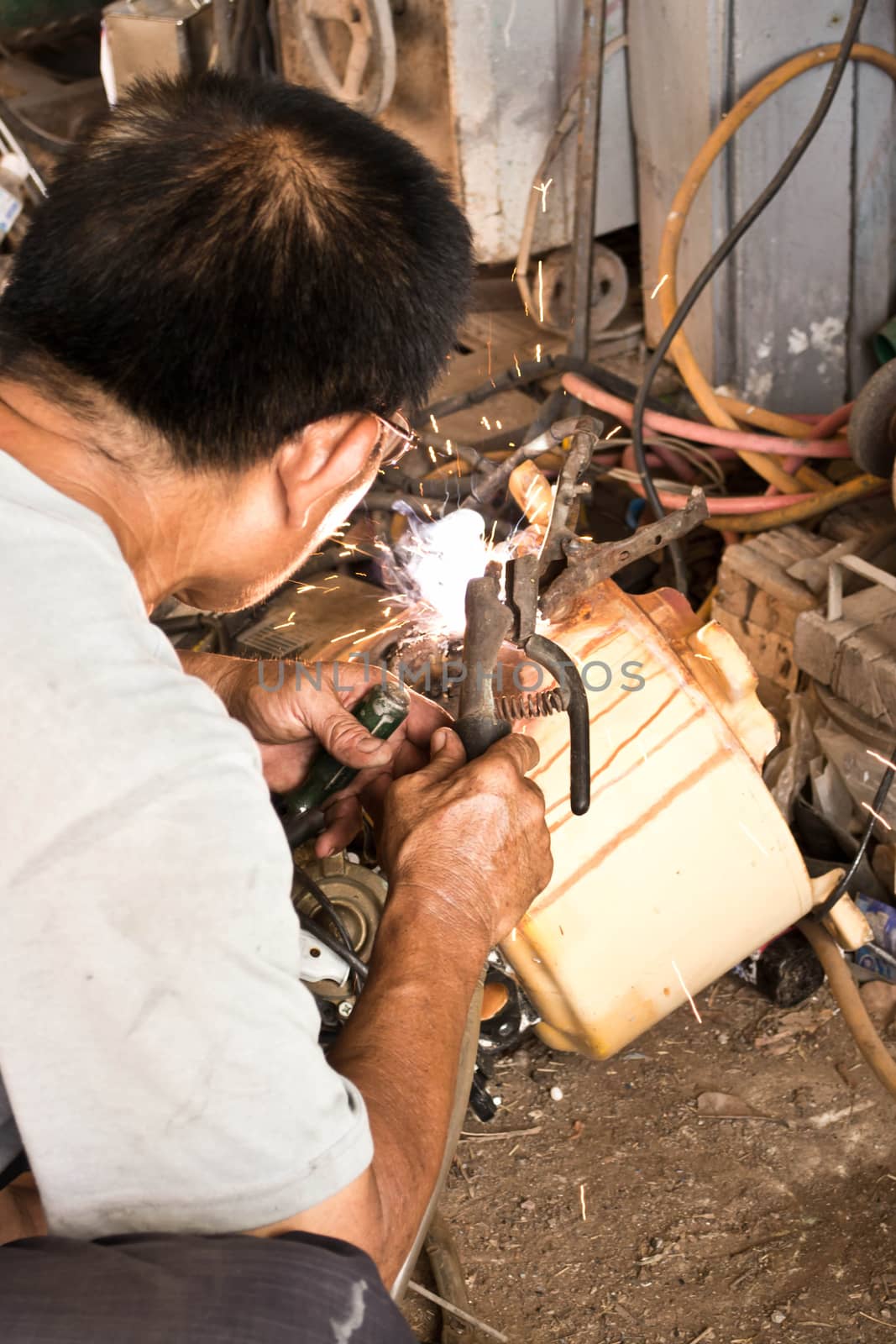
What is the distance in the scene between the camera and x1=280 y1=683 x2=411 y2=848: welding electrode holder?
165 centimetres

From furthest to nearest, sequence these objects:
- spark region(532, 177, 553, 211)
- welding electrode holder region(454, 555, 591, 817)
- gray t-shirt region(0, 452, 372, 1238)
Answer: spark region(532, 177, 553, 211), welding electrode holder region(454, 555, 591, 817), gray t-shirt region(0, 452, 372, 1238)

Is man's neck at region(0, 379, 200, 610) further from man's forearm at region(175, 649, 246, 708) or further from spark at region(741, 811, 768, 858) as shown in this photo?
spark at region(741, 811, 768, 858)

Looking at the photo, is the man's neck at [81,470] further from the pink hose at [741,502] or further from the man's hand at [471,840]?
the pink hose at [741,502]

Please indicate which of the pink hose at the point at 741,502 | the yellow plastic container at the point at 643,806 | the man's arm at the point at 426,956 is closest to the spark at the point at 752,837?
the yellow plastic container at the point at 643,806

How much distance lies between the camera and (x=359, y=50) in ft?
11.8

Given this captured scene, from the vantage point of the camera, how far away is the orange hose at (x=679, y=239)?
296 centimetres

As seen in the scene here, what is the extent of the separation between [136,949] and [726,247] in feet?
7.74

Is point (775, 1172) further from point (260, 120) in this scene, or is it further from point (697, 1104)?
point (260, 120)

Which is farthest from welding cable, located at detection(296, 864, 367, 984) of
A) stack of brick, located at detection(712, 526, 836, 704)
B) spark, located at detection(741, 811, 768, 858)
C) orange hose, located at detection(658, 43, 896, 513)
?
orange hose, located at detection(658, 43, 896, 513)

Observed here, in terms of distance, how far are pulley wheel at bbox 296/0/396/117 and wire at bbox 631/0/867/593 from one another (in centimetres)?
113

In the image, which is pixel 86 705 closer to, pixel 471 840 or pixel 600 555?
pixel 471 840

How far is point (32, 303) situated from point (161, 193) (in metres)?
0.16

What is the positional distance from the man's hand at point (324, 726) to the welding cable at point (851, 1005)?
93 centimetres

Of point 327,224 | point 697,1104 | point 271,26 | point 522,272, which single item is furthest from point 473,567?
point 271,26
